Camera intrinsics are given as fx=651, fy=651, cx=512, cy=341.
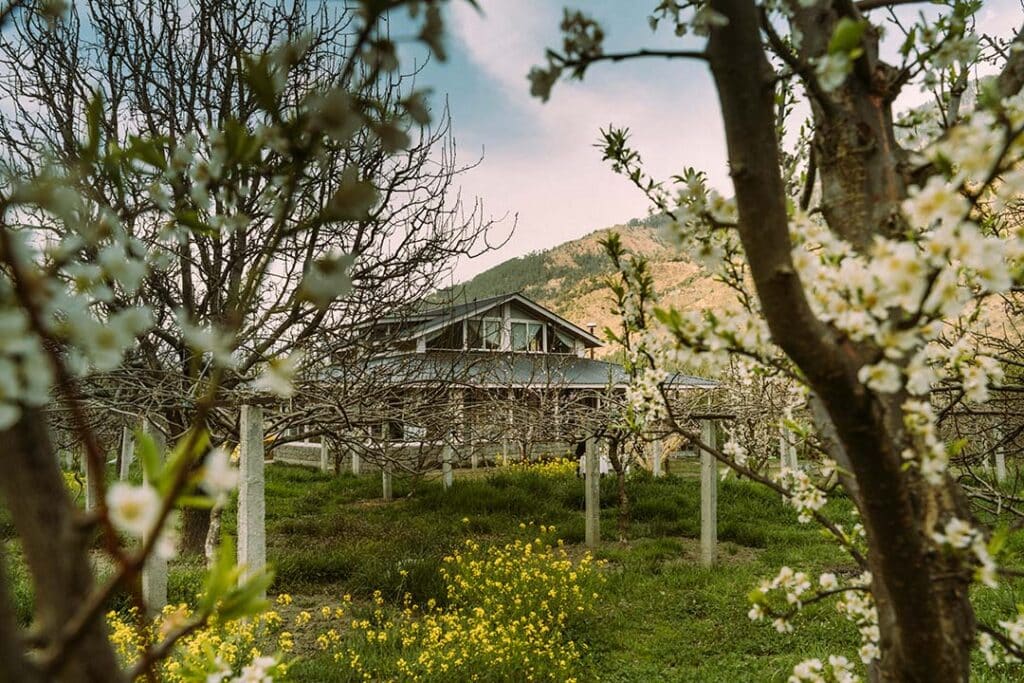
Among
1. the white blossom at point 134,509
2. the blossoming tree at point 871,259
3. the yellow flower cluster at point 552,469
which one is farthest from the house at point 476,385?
the white blossom at point 134,509

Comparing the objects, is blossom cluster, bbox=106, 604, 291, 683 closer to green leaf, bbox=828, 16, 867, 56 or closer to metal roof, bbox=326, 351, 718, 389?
green leaf, bbox=828, 16, 867, 56

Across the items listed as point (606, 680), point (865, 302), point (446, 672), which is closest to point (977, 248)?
point (865, 302)

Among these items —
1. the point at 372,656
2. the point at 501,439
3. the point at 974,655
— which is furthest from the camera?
the point at 501,439

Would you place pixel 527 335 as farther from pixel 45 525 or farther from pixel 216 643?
pixel 45 525

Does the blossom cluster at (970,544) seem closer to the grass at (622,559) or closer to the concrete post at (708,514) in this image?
the grass at (622,559)

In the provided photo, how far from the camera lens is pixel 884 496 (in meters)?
0.90

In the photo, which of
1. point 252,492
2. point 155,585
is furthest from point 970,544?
point 155,585

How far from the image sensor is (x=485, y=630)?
498 centimetres

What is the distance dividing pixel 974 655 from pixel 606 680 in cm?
288

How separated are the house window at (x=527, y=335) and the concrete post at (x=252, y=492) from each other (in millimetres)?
14498

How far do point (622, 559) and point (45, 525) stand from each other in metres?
8.31

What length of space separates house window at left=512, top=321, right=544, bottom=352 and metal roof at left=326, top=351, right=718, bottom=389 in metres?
0.69

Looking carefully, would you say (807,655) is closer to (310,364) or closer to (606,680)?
(606,680)

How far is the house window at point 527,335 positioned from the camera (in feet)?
64.5
